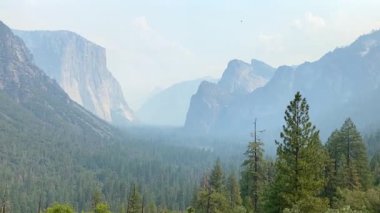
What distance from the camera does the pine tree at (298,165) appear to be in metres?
41.9

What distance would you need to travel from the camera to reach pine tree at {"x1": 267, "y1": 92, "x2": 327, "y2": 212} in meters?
41.9

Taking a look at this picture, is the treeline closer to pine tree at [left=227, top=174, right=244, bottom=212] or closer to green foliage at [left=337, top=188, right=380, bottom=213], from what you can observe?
green foliage at [left=337, top=188, right=380, bottom=213]

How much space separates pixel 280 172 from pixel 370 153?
4582 inches

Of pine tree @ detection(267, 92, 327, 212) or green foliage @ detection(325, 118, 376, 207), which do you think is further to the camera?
green foliage @ detection(325, 118, 376, 207)

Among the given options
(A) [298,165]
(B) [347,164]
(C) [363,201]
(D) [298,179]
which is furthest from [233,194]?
(D) [298,179]

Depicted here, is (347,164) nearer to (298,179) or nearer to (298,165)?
(298,165)

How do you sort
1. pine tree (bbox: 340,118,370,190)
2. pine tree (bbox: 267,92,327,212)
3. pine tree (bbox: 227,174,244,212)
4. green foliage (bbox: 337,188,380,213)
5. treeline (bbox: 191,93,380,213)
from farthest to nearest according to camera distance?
pine tree (bbox: 227,174,244,212), pine tree (bbox: 340,118,370,190), green foliage (bbox: 337,188,380,213), treeline (bbox: 191,93,380,213), pine tree (bbox: 267,92,327,212)

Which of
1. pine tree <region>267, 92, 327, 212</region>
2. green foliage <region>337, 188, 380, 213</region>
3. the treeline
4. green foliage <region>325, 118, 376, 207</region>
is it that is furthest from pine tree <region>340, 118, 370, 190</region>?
pine tree <region>267, 92, 327, 212</region>

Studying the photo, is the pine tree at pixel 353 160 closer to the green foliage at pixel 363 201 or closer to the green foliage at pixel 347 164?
the green foliage at pixel 347 164

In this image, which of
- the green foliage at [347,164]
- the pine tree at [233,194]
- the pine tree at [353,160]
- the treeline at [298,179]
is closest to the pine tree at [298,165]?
the treeline at [298,179]

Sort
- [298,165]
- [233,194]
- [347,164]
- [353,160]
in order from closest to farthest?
[298,165] < [353,160] < [347,164] < [233,194]

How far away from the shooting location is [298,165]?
139ft

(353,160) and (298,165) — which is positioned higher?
(353,160)

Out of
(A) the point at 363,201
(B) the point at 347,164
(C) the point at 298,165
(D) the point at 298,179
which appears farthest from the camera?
(B) the point at 347,164
